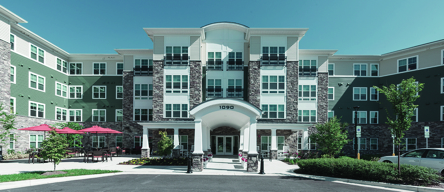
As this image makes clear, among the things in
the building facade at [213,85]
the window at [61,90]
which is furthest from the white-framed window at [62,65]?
the window at [61,90]

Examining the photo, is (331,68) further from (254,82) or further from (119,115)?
(119,115)

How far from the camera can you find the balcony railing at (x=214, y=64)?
1117 inches

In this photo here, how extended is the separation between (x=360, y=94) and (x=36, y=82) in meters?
35.3

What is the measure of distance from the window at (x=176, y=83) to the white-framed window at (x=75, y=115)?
1287 cm

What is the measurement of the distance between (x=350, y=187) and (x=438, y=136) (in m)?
21.2

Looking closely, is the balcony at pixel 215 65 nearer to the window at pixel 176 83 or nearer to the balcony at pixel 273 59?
the window at pixel 176 83

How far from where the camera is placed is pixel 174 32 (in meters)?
27.2

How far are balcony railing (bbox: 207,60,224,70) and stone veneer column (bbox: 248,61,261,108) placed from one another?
3.27 m

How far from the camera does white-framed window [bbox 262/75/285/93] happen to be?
27344 millimetres

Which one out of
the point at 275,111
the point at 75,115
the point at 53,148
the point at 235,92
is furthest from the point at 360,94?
the point at 75,115

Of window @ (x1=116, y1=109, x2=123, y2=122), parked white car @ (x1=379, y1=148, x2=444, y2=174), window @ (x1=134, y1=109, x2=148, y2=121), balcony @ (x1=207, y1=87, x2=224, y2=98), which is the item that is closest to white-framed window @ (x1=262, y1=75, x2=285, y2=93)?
balcony @ (x1=207, y1=87, x2=224, y2=98)

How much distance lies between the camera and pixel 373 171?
39.7ft

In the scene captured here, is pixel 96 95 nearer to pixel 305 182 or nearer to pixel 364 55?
pixel 305 182

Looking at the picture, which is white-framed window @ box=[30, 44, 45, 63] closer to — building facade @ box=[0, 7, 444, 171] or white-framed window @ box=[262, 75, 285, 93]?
building facade @ box=[0, 7, 444, 171]
